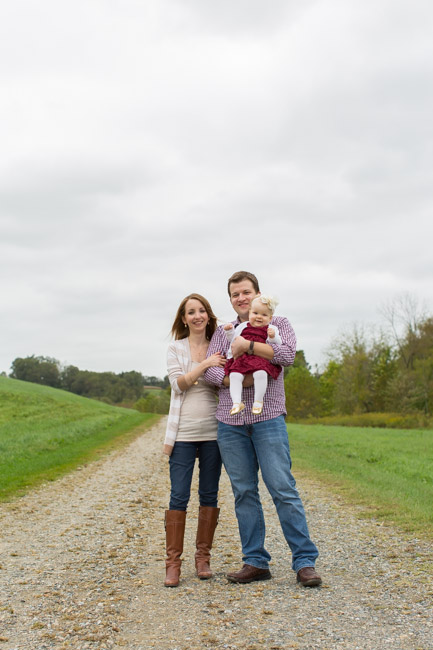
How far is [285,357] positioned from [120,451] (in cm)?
1423

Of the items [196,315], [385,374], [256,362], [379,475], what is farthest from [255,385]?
[385,374]

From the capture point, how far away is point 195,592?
4492mm

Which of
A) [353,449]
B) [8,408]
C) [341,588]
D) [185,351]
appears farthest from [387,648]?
[8,408]

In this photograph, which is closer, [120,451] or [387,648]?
[387,648]

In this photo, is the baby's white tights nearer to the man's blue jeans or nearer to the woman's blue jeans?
the man's blue jeans

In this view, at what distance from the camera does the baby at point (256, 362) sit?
468 centimetres

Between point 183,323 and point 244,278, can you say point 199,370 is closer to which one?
point 183,323

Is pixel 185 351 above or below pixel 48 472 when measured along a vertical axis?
above

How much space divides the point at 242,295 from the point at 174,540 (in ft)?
7.26

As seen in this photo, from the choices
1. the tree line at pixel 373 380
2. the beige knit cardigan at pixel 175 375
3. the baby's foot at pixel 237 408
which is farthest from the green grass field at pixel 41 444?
the tree line at pixel 373 380

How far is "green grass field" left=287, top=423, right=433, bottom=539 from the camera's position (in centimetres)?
777

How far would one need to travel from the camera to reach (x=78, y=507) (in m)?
8.69

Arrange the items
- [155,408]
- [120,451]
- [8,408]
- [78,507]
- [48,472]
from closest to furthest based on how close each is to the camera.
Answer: [78,507], [48,472], [120,451], [8,408], [155,408]

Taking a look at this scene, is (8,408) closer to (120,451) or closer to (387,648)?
(120,451)
